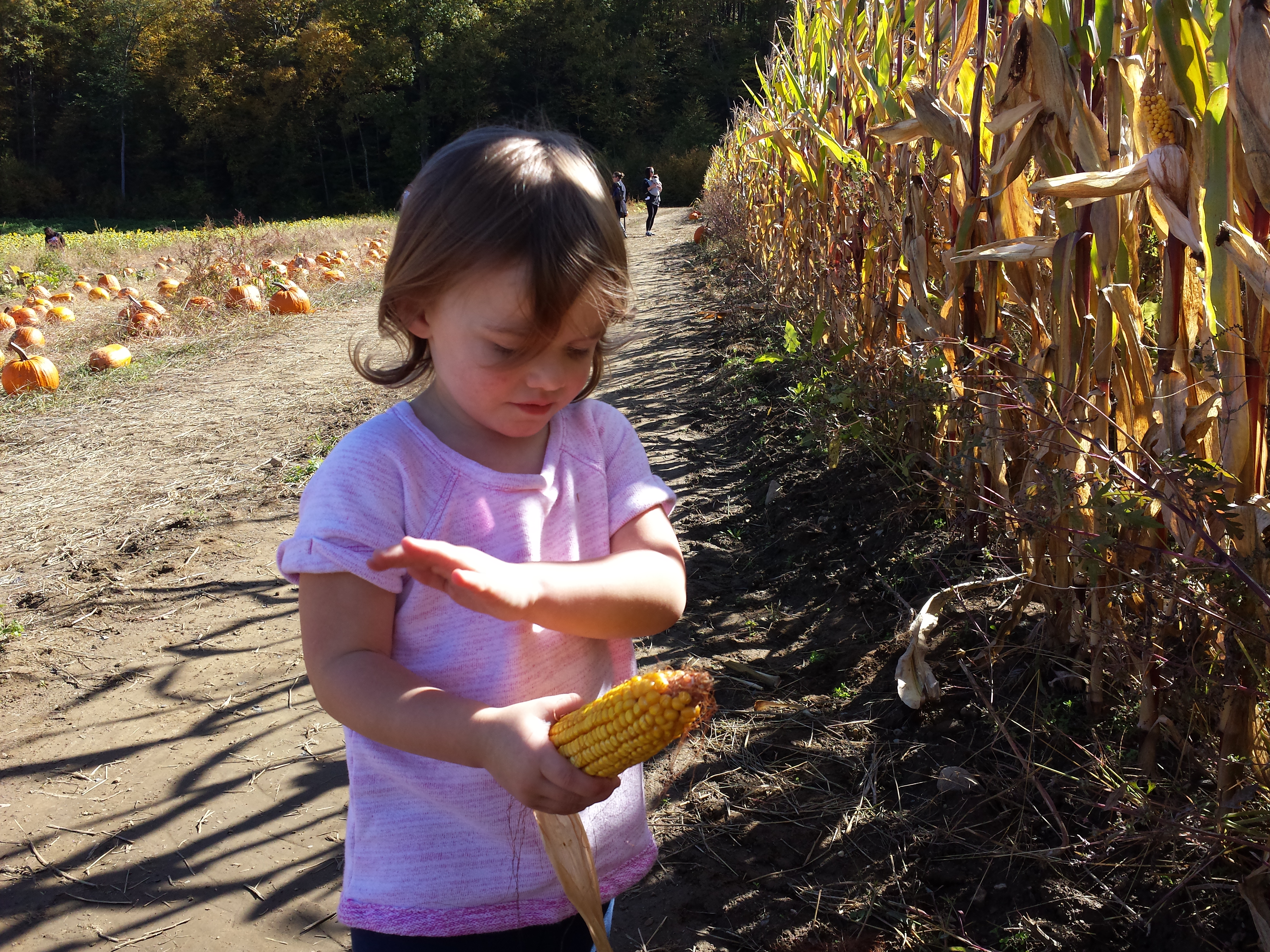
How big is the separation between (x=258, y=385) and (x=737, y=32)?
50.4 m

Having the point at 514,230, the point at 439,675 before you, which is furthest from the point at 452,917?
the point at 514,230

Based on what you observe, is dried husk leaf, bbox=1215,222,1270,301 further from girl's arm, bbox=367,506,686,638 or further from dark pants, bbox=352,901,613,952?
dark pants, bbox=352,901,613,952

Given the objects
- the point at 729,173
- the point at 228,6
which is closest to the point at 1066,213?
the point at 729,173

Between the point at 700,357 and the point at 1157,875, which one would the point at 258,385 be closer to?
the point at 700,357

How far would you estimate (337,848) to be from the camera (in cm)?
213

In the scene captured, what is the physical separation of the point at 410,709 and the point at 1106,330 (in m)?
1.59

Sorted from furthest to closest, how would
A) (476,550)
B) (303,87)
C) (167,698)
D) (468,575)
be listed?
1. (303,87)
2. (167,698)
3. (476,550)
4. (468,575)

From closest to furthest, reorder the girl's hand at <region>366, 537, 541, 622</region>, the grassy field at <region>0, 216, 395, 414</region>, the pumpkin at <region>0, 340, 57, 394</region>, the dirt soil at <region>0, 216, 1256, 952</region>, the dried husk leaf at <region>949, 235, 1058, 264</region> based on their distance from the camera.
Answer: the girl's hand at <region>366, 537, 541, 622</region>
the dirt soil at <region>0, 216, 1256, 952</region>
the dried husk leaf at <region>949, 235, 1058, 264</region>
the pumpkin at <region>0, 340, 57, 394</region>
the grassy field at <region>0, 216, 395, 414</region>

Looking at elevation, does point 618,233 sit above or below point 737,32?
below

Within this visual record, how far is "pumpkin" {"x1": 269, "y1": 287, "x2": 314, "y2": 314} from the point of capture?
9.98 meters

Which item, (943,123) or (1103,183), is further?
(943,123)

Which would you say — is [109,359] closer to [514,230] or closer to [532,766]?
[514,230]

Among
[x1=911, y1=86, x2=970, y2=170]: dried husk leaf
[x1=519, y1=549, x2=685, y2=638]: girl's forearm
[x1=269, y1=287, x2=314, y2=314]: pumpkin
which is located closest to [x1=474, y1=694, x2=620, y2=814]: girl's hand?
[x1=519, y1=549, x2=685, y2=638]: girl's forearm

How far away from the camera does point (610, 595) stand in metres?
1.01
